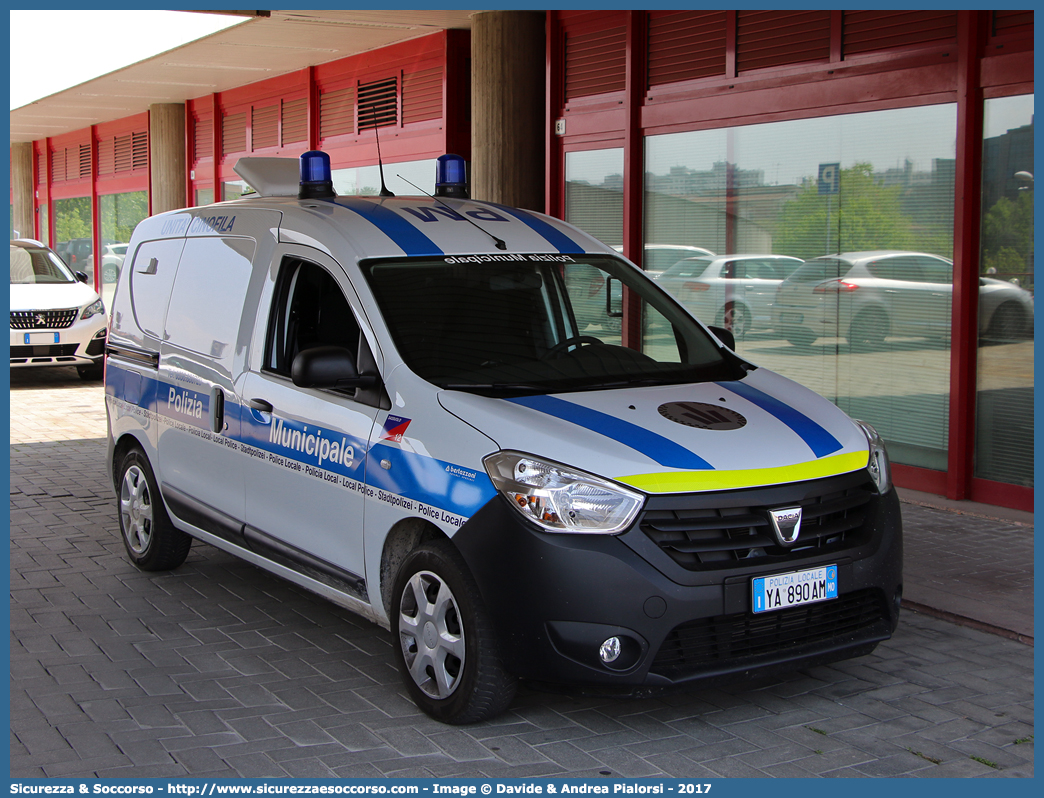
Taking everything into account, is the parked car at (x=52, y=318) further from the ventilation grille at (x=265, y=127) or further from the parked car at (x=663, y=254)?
the parked car at (x=663, y=254)

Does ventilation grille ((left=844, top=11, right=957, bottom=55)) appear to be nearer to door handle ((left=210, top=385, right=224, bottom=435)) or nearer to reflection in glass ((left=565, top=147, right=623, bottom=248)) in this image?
reflection in glass ((left=565, top=147, right=623, bottom=248))

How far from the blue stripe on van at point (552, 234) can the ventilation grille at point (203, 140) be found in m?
16.5

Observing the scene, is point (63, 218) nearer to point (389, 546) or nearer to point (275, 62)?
point (275, 62)

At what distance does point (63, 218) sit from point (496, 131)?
20220 mm

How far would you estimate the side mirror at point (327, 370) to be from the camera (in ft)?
14.6

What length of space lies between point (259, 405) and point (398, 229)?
100cm

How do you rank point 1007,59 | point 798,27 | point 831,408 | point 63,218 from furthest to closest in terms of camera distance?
point 63,218 < point 798,27 < point 1007,59 < point 831,408

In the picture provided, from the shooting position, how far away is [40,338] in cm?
1520

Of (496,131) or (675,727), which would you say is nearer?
(675,727)

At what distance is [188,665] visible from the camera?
498cm

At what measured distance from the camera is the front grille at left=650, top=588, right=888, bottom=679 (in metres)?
3.98

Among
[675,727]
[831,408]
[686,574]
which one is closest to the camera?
[686,574]

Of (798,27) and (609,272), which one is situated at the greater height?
(798,27)

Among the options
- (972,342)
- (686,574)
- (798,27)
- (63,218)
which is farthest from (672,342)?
(63,218)
